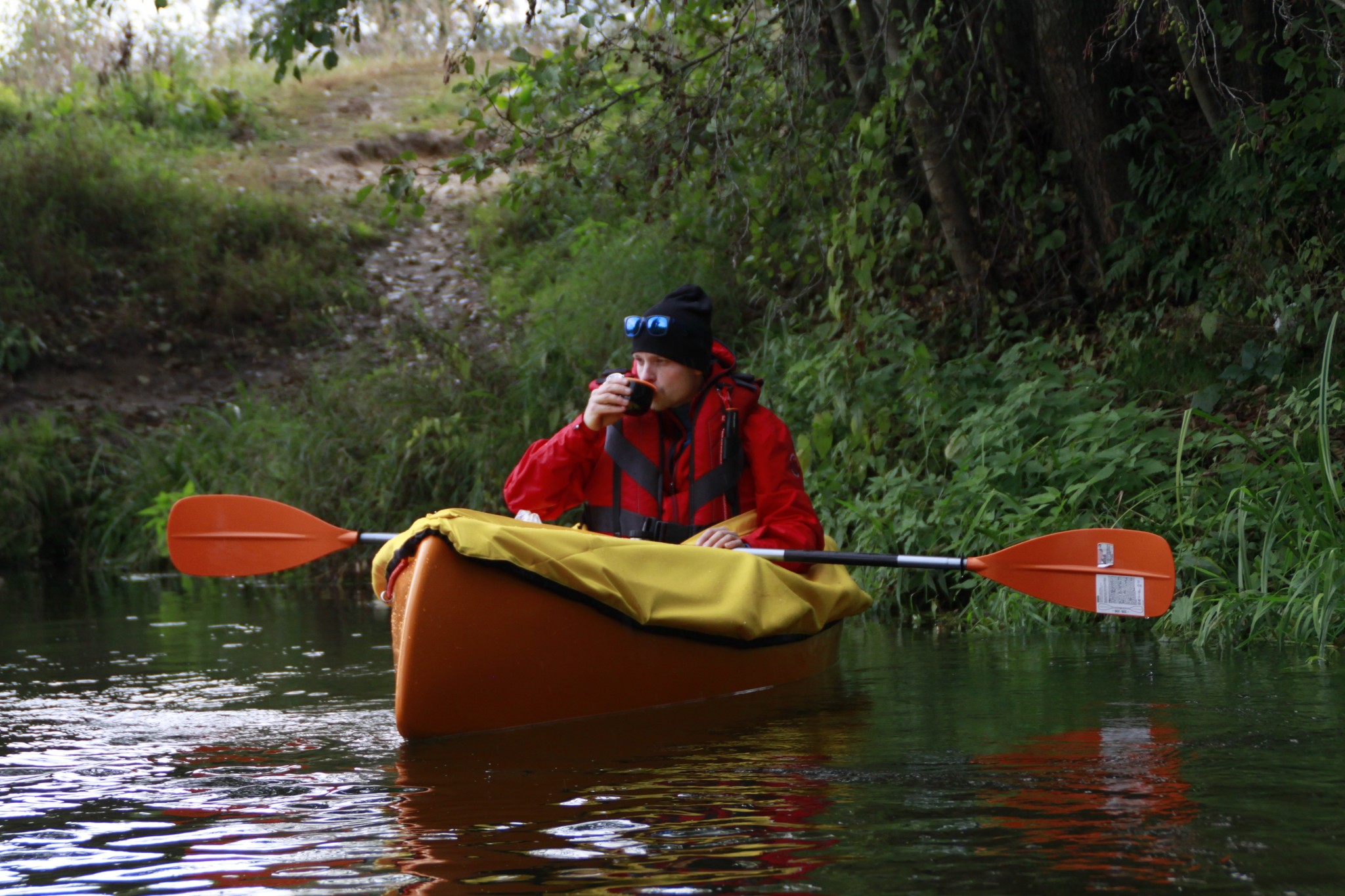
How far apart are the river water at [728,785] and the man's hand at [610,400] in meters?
0.87

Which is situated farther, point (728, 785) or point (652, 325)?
point (652, 325)

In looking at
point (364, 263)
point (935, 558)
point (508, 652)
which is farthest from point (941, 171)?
point (364, 263)

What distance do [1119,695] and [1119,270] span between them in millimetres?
3382

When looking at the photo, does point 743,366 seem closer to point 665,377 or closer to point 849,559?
point 665,377

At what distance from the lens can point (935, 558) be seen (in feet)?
13.4

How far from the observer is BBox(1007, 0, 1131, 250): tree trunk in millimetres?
6402

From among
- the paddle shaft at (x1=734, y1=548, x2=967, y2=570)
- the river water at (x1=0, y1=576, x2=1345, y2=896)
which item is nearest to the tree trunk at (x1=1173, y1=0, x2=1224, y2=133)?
the river water at (x1=0, y1=576, x2=1345, y2=896)

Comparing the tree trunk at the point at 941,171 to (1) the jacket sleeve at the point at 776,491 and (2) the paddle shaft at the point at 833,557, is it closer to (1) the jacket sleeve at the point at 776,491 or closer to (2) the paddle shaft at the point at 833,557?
(1) the jacket sleeve at the point at 776,491

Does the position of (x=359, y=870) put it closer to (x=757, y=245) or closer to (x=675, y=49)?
(x=757, y=245)

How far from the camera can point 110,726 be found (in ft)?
12.0

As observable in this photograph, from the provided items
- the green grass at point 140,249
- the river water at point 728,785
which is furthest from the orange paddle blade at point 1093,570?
the green grass at point 140,249

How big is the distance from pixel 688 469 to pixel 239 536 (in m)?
1.45

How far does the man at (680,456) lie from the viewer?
4094 millimetres

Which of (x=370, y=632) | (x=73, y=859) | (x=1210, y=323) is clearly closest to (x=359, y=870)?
(x=73, y=859)
